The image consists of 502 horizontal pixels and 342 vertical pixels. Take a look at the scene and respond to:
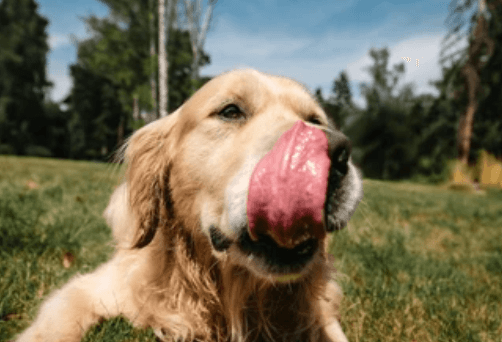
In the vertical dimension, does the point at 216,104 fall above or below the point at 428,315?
above

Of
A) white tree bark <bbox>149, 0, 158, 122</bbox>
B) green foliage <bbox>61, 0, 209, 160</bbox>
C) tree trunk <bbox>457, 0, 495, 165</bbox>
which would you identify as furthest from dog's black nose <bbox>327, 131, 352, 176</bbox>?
tree trunk <bbox>457, 0, 495, 165</bbox>

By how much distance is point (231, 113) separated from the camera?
221 cm

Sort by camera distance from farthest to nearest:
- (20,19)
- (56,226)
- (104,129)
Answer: (104,129) < (20,19) < (56,226)

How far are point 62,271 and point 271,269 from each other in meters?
1.65

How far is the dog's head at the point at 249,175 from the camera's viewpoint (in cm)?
140

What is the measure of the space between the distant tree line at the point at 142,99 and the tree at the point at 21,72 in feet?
0.26

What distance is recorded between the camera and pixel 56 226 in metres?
3.27

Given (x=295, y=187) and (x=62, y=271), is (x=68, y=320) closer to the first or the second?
(x=62, y=271)

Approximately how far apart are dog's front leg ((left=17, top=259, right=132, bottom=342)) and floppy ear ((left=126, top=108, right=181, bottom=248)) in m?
0.28

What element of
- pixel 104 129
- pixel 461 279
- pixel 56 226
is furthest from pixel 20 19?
pixel 461 279

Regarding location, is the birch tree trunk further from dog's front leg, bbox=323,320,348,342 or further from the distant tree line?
dog's front leg, bbox=323,320,348,342

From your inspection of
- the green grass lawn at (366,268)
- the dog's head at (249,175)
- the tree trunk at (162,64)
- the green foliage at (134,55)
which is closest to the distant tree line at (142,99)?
the green foliage at (134,55)

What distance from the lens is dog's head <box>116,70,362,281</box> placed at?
4.60 feet

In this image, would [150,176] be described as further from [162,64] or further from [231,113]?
[162,64]
